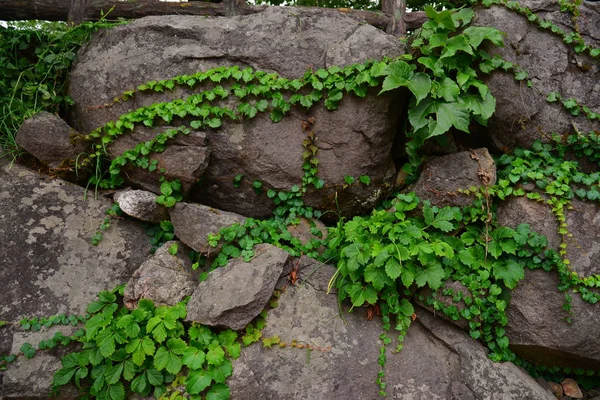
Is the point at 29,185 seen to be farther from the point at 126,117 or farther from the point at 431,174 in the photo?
the point at 431,174

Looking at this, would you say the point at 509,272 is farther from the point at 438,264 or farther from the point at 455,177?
the point at 455,177

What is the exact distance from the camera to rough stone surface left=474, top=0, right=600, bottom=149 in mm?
3900

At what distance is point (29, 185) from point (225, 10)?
9.34ft

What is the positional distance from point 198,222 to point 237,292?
82 cm

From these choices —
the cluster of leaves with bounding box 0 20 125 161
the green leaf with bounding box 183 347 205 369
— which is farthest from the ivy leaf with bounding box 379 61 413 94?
the cluster of leaves with bounding box 0 20 125 161

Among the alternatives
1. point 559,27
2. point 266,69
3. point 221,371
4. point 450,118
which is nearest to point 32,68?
point 266,69

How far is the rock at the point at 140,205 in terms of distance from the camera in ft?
13.0

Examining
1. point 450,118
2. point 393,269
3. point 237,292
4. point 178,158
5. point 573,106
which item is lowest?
point 237,292

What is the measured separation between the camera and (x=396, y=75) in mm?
3742

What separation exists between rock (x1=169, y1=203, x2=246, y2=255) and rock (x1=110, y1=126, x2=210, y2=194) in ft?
0.86

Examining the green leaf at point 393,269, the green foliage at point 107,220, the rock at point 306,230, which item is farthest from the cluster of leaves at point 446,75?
the green foliage at point 107,220

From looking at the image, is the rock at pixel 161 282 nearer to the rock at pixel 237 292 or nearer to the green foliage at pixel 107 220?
the rock at pixel 237 292

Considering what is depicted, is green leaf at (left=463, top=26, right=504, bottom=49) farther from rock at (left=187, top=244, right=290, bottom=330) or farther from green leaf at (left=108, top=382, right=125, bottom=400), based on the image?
green leaf at (left=108, top=382, right=125, bottom=400)

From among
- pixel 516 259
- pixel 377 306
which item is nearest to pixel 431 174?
pixel 516 259
